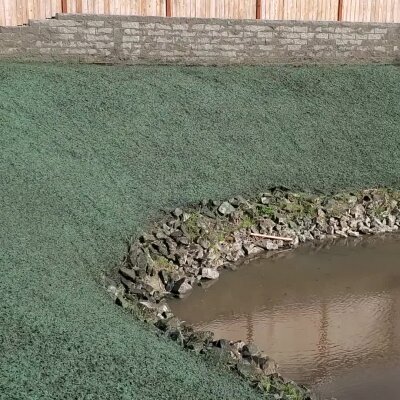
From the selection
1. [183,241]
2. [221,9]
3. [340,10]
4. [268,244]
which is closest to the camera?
[183,241]

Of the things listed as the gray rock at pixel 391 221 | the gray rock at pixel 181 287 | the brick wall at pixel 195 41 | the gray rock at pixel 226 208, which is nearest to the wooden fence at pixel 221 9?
the brick wall at pixel 195 41

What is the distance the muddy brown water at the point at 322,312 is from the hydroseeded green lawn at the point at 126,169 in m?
1.27

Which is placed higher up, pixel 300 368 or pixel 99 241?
pixel 99 241

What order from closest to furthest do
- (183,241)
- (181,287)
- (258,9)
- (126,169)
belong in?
(181,287) < (183,241) < (126,169) < (258,9)

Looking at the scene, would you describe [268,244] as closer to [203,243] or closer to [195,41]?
[203,243]

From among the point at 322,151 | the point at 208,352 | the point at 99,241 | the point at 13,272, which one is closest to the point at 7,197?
the point at 99,241

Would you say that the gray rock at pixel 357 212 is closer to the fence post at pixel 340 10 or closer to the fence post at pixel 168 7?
the fence post at pixel 168 7

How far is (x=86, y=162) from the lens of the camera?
34.4 feet

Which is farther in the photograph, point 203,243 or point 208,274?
point 203,243

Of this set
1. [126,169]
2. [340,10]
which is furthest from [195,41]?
[126,169]

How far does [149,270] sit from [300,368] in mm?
2440

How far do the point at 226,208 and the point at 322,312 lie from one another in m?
2.41

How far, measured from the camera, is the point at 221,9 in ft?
45.6

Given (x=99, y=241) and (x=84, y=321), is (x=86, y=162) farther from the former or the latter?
(x=84, y=321)
